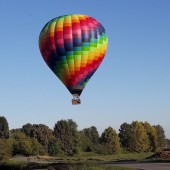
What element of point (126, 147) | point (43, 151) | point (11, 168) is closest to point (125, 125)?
point (126, 147)

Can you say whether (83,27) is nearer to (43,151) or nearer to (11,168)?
(11,168)

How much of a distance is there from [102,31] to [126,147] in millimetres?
78981

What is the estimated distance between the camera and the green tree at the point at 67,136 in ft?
383

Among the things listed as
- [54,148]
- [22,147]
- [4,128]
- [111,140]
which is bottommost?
[22,147]

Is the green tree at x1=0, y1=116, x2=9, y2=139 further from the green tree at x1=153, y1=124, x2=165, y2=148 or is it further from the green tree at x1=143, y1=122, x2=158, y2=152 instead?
the green tree at x1=153, y1=124, x2=165, y2=148

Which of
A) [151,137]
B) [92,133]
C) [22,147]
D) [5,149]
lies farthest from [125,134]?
[5,149]

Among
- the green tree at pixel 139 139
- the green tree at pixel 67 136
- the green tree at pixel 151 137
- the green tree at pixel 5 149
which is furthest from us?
the green tree at pixel 151 137

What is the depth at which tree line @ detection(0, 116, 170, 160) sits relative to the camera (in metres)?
101

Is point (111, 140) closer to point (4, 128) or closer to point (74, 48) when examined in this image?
point (4, 128)

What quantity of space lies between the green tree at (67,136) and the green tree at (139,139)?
16.0 metres

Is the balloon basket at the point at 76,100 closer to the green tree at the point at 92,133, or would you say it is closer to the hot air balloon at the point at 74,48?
the hot air balloon at the point at 74,48

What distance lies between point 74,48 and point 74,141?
78.1 m

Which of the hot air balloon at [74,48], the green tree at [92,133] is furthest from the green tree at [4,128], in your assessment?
the hot air balloon at [74,48]

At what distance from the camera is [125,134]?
128625mm
